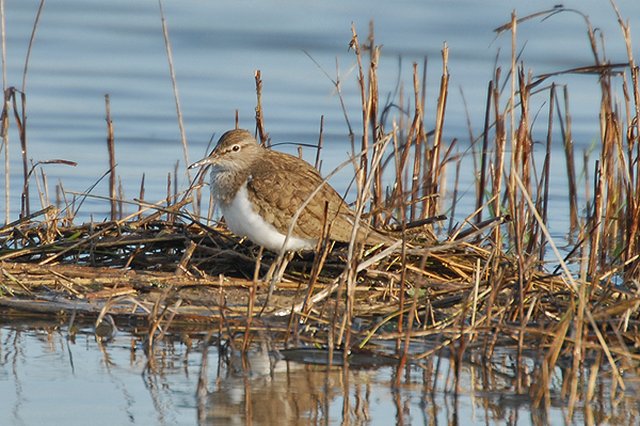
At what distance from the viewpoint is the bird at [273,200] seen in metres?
8.16

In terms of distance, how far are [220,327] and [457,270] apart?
2.16 metres

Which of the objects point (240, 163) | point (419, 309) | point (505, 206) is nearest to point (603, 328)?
point (419, 309)

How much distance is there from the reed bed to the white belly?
166 millimetres

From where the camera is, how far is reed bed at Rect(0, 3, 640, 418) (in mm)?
6660

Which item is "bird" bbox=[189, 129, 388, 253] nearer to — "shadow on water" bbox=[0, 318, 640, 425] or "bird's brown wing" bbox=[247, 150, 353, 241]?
"bird's brown wing" bbox=[247, 150, 353, 241]

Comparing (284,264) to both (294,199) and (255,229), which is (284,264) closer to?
(255,229)

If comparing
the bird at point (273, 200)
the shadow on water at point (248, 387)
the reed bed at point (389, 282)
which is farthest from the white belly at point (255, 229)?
the shadow on water at point (248, 387)

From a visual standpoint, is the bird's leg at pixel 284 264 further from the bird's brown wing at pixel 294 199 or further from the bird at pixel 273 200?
the bird's brown wing at pixel 294 199

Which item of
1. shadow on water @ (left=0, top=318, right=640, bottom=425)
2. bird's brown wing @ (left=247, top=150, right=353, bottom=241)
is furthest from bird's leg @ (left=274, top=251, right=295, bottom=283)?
shadow on water @ (left=0, top=318, right=640, bottom=425)

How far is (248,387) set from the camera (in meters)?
6.29

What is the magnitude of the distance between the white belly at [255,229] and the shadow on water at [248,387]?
1155 millimetres

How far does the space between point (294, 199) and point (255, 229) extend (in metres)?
0.35

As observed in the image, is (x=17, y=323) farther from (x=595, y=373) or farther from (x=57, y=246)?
(x=595, y=373)

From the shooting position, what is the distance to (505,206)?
11266 mm
